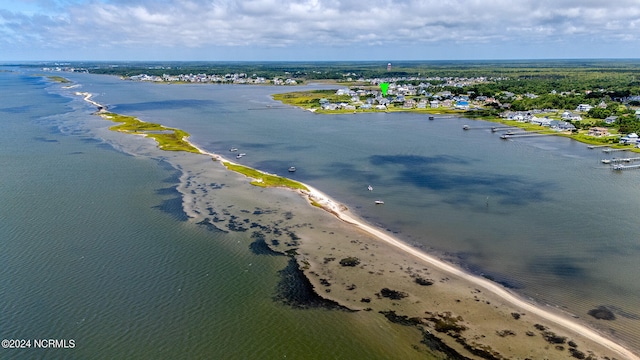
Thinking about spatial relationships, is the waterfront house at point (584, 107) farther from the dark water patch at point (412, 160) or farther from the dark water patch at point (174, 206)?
the dark water patch at point (174, 206)

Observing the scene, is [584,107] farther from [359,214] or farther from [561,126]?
[359,214]

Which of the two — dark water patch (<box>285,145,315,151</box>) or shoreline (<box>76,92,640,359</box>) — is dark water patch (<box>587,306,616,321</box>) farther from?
dark water patch (<box>285,145,315,151</box>)

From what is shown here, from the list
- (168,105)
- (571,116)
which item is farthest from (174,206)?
(168,105)

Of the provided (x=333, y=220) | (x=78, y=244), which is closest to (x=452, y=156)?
(x=333, y=220)

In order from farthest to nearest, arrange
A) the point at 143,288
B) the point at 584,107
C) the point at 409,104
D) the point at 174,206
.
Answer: the point at 409,104, the point at 584,107, the point at 174,206, the point at 143,288

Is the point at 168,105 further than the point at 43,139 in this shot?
Yes

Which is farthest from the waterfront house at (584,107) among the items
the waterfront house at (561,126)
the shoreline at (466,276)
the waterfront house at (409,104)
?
the shoreline at (466,276)

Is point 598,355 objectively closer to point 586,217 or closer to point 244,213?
point 586,217
